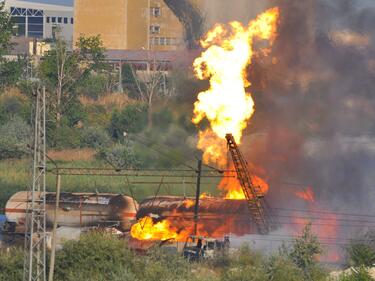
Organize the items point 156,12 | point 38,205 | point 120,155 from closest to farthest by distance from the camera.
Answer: point 38,205 < point 120,155 < point 156,12

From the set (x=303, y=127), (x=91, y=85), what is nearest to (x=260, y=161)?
(x=303, y=127)

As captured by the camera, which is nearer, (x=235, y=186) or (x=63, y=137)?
(x=235, y=186)

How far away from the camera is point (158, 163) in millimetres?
85250

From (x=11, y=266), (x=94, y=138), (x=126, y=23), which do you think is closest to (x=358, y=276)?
(x=11, y=266)

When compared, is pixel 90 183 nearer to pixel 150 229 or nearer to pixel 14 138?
pixel 14 138

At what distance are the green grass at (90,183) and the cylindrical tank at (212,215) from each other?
6.48 meters

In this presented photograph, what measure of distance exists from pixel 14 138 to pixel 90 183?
544 inches

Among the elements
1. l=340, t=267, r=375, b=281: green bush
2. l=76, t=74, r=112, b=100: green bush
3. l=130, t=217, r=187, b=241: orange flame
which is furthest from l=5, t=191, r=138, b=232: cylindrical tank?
l=76, t=74, r=112, b=100: green bush

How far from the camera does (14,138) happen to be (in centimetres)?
11069

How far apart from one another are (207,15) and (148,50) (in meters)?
53.0

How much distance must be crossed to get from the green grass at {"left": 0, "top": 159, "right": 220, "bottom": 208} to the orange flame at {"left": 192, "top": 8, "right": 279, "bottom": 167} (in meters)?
7.77

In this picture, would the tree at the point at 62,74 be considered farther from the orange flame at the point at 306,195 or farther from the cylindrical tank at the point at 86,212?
the orange flame at the point at 306,195

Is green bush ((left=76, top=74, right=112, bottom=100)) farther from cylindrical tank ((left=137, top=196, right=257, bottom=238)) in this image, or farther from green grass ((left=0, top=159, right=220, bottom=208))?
cylindrical tank ((left=137, top=196, right=257, bottom=238))

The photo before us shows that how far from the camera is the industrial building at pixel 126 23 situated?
14975 cm
